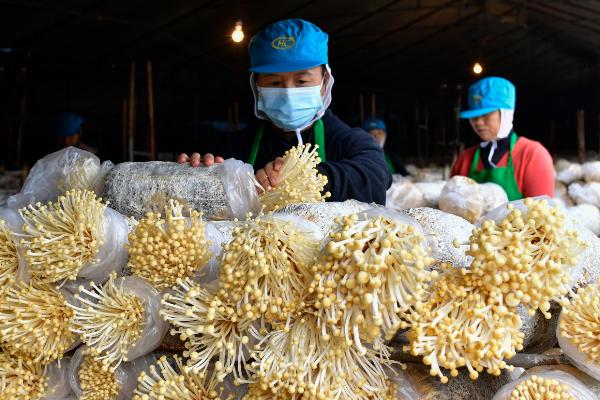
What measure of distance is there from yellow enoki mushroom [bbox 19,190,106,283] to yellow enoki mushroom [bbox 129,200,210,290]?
0.09m

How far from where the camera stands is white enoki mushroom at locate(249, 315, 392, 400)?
0.99 m

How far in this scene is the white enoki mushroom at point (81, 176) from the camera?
5.14ft

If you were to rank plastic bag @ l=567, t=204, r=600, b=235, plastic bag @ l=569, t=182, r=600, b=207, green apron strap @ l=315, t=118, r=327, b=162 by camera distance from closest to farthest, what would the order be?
1. green apron strap @ l=315, t=118, r=327, b=162
2. plastic bag @ l=567, t=204, r=600, b=235
3. plastic bag @ l=569, t=182, r=600, b=207

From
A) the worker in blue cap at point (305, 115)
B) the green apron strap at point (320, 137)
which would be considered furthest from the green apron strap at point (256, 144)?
the green apron strap at point (320, 137)

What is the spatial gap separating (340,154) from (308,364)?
1.20 meters

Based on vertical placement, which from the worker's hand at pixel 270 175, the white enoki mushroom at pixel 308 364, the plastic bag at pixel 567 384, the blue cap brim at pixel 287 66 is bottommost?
the plastic bag at pixel 567 384

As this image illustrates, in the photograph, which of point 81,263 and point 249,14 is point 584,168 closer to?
point 81,263

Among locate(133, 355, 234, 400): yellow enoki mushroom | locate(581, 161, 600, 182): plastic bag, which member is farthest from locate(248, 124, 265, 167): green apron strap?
locate(581, 161, 600, 182): plastic bag

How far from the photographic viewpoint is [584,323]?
3.29 ft

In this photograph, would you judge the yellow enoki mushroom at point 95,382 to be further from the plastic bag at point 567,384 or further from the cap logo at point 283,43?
the cap logo at point 283,43

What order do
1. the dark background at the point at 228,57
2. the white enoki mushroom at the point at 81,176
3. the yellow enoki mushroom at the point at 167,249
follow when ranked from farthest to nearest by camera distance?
the dark background at the point at 228,57 → the white enoki mushroom at the point at 81,176 → the yellow enoki mushroom at the point at 167,249

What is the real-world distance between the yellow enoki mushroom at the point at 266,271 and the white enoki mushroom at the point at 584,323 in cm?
46

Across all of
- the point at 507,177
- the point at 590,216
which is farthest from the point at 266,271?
the point at 590,216

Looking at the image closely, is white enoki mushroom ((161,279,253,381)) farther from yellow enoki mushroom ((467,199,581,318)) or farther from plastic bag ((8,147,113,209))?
plastic bag ((8,147,113,209))
